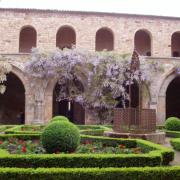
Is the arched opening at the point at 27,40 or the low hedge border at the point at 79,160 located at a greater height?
the arched opening at the point at 27,40

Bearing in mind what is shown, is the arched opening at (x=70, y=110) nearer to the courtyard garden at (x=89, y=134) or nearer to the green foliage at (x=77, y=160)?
the courtyard garden at (x=89, y=134)

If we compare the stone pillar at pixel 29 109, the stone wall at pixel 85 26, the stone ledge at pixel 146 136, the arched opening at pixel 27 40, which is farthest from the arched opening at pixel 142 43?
the stone ledge at pixel 146 136

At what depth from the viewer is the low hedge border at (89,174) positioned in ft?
20.5

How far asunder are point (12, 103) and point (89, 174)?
19.8 metres

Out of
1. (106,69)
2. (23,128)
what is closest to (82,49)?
(106,69)

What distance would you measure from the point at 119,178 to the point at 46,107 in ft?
46.8

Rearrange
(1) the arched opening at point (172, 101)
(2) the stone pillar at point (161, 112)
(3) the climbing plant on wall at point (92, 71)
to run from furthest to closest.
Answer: (1) the arched opening at point (172, 101) < (2) the stone pillar at point (161, 112) < (3) the climbing plant on wall at point (92, 71)

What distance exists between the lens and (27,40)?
82.6ft

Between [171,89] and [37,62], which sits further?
[171,89]

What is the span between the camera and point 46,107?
66.9 ft

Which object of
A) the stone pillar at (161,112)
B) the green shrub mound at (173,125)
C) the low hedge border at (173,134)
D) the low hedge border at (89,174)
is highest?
the stone pillar at (161,112)

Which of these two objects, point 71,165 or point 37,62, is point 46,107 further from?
point 71,165

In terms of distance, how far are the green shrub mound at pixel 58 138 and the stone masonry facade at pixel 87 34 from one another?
1173cm

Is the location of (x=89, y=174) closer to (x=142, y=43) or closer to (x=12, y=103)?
(x=12, y=103)
